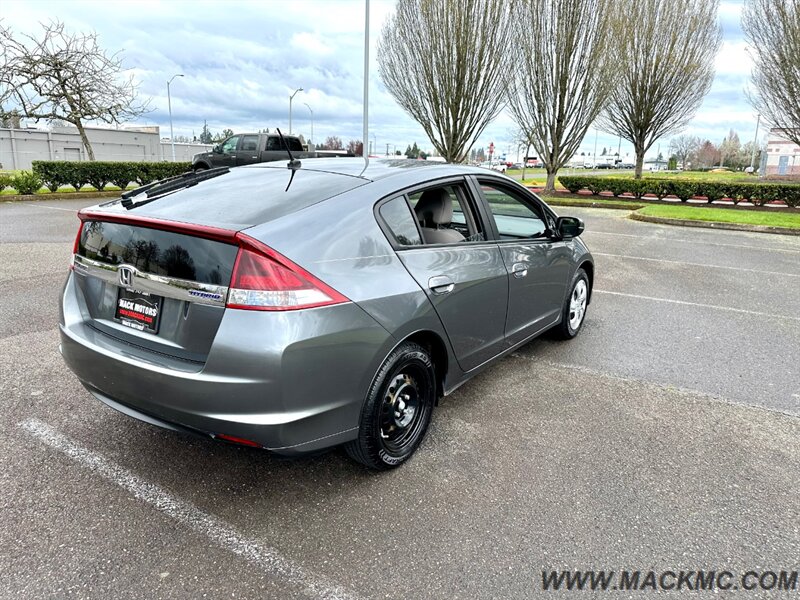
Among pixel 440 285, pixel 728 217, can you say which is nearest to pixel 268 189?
pixel 440 285

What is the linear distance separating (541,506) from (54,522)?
2.22 metres

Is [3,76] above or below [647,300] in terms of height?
above

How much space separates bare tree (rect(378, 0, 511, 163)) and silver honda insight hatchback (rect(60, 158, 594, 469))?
21989mm

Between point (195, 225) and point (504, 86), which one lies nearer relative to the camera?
point (195, 225)

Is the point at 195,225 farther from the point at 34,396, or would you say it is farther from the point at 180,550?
the point at 34,396

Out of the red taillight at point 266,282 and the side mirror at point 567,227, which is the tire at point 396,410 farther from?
the side mirror at point 567,227

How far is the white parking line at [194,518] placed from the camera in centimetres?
215

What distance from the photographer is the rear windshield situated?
2344 millimetres

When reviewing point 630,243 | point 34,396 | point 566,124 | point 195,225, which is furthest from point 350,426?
point 566,124

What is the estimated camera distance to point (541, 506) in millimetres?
2641

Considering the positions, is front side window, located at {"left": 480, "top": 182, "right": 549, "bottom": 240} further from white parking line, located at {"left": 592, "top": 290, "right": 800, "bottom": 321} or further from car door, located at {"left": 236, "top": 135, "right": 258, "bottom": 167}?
car door, located at {"left": 236, "top": 135, "right": 258, "bottom": 167}

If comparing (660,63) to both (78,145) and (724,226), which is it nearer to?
(724,226)

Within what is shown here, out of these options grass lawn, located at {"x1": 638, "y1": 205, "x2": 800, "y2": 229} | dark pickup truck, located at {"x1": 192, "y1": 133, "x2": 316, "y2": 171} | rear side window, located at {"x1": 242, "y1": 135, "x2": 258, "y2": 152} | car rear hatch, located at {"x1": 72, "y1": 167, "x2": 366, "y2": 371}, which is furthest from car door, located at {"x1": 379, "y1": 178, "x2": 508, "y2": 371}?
rear side window, located at {"x1": 242, "y1": 135, "x2": 258, "y2": 152}

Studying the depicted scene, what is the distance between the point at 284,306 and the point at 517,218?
8.75 ft
